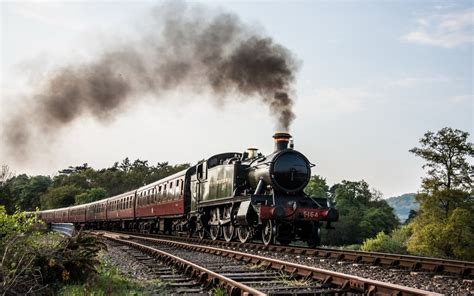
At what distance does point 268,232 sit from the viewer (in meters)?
14.2

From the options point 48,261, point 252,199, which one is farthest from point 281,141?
point 48,261

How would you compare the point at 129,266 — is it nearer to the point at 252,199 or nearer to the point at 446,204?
the point at 252,199

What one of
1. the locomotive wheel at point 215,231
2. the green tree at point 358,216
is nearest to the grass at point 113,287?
the locomotive wheel at point 215,231

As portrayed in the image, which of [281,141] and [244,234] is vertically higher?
[281,141]

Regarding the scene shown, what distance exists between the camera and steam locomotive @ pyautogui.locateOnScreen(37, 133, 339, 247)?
45.3 feet

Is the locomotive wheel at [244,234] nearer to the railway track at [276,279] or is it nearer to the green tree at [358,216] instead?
the railway track at [276,279]

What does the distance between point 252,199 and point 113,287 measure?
720cm

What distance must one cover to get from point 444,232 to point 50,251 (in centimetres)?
2705

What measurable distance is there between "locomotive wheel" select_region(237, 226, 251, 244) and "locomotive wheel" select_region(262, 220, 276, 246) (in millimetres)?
512

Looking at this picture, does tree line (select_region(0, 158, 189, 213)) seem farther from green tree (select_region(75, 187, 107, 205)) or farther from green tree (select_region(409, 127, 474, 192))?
green tree (select_region(409, 127, 474, 192))

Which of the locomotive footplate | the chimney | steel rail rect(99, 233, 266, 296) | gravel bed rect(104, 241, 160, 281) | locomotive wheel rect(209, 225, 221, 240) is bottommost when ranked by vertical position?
gravel bed rect(104, 241, 160, 281)

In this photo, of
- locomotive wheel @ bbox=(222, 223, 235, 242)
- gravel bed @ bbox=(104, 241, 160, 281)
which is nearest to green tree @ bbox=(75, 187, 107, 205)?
locomotive wheel @ bbox=(222, 223, 235, 242)

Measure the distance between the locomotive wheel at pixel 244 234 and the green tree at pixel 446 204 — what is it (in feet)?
58.8

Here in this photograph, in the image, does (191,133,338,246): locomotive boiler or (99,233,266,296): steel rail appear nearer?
(99,233,266,296): steel rail
